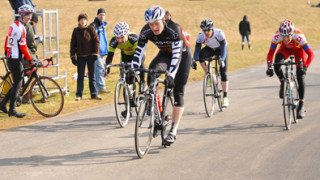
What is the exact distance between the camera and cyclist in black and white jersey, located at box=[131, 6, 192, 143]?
7710mm

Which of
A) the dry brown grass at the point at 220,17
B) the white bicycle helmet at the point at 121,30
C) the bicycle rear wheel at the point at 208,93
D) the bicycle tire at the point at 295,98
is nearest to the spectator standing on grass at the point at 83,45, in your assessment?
the white bicycle helmet at the point at 121,30

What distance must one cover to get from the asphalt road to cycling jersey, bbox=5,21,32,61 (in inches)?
57.1

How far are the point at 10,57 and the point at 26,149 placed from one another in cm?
297

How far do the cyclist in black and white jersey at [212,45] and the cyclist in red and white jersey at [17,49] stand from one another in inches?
137

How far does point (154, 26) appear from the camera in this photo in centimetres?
779

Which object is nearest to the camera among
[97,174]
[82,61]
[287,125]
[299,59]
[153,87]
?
[97,174]

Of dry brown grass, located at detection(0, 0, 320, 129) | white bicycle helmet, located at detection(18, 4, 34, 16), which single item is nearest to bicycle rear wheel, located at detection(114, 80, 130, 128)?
white bicycle helmet, located at detection(18, 4, 34, 16)

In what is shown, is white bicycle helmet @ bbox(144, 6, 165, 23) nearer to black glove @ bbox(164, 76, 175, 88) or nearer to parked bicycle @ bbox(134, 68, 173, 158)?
parked bicycle @ bbox(134, 68, 173, 158)

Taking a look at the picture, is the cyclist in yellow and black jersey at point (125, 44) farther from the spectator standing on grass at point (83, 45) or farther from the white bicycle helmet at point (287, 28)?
the white bicycle helmet at point (287, 28)

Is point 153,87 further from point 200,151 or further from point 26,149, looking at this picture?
point 26,149

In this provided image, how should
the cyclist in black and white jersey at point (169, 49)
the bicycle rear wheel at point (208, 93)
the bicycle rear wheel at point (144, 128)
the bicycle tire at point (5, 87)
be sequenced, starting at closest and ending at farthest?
the bicycle rear wheel at point (144, 128), the cyclist in black and white jersey at point (169, 49), the bicycle rear wheel at point (208, 93), the bicycle tire at point (5, 87)

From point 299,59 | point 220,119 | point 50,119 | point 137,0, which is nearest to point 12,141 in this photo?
point 50,119

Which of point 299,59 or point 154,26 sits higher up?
point 154,26

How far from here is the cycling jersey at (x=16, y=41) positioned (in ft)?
34.5
